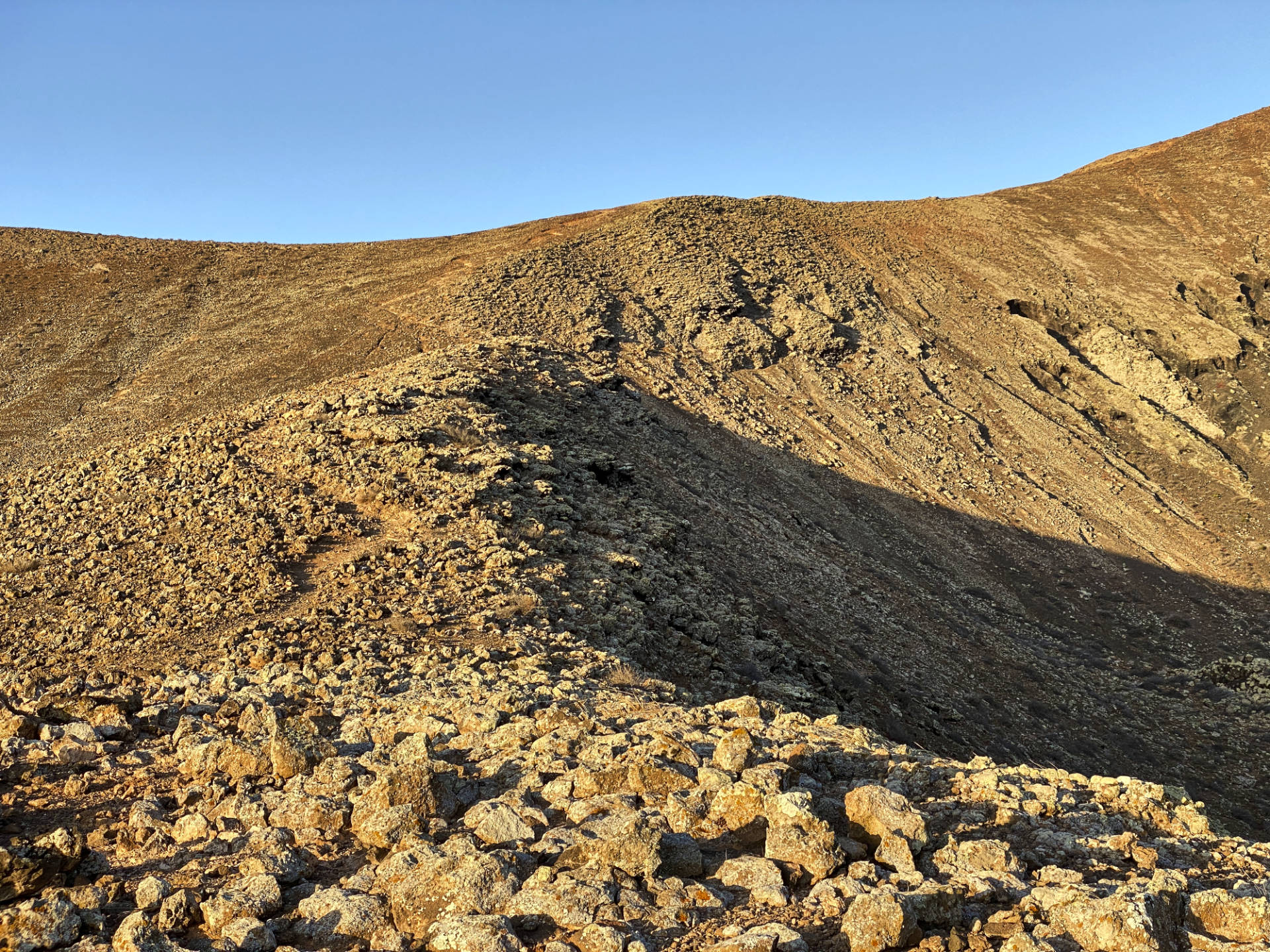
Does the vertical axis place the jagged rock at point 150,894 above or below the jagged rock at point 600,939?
above

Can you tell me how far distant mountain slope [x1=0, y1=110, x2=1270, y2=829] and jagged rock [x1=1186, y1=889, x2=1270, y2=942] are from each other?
4666 mm

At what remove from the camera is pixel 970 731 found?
10547 mm

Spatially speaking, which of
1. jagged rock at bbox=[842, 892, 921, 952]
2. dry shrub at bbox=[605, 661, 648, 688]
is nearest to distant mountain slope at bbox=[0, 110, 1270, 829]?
dry shrub at bbox=[605, 661, 648, 688]

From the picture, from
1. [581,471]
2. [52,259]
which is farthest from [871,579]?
[52,259]

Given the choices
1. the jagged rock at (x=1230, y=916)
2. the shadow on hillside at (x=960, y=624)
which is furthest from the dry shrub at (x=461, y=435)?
the jagged rock at (x=1230, y=916)

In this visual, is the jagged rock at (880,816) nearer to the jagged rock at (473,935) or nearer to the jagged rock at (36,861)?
the jagged rock at (473,935)

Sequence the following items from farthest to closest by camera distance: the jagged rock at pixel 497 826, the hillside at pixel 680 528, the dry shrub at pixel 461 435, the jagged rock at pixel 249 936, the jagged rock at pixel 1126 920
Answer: the dry shrub at pixel 461 435 < the hillside at pixel 680 528 < the jagged rock at pixel 497 826 < the jagged rock at pixel 249 936 < the jagged rock at pixel 1126 920

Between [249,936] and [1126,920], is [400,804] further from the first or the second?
[1126,920]

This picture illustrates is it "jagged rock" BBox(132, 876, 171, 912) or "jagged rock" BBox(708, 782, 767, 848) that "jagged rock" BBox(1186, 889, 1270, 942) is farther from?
"jagged rock" BBox(132, 876, 171, 912)

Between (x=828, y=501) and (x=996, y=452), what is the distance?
19.2 feet

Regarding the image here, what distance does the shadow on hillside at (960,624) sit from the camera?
34.6 ft

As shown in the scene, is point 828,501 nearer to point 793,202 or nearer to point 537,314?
point 537,314

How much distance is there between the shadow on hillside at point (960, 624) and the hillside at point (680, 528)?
91 millimetres

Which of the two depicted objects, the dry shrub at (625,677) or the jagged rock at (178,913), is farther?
the dry shrub at (625,677)
